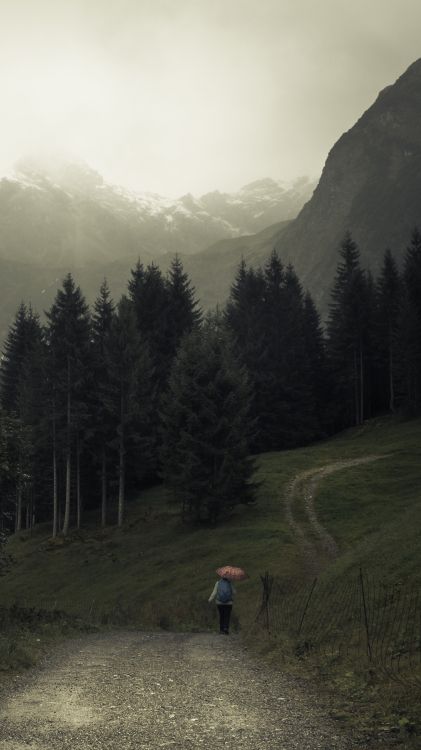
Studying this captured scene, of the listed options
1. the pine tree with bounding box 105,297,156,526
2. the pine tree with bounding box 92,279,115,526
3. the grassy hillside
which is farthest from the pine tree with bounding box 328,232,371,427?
the pine tree with bounding box 92,279,115,526

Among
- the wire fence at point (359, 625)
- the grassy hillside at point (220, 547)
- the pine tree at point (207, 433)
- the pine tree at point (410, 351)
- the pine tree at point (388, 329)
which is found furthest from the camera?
the pine tree at point (388, 329)

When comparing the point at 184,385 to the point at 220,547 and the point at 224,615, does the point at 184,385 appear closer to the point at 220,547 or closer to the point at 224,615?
the point at 220,547

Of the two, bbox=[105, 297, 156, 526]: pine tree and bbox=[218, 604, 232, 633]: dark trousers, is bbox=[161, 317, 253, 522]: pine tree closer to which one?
bbox=[105, 297, 156, 526]: pine tree

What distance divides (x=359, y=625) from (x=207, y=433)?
30.9m

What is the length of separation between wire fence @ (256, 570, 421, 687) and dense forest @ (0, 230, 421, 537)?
40.9ft

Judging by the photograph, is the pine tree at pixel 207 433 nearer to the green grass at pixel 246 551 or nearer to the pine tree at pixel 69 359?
the green grass at pixel 246 551

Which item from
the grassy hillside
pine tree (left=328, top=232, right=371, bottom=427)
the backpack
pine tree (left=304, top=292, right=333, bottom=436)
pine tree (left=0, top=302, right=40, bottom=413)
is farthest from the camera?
pine tree (left=328, top=232, right=371, bottom=427)

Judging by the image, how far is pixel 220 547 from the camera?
38156mm

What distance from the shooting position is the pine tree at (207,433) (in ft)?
147

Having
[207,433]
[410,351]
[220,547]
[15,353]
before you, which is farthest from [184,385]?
[15,353]

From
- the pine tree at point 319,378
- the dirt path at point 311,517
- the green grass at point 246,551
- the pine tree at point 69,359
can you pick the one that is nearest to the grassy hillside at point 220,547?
the green grass at point 246,551

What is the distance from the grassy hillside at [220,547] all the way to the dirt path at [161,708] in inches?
331

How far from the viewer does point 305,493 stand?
47469 millimetres

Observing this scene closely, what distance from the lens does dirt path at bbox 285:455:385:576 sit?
111ft
